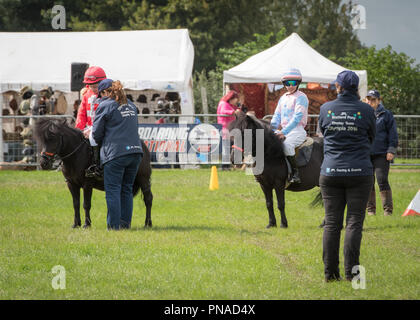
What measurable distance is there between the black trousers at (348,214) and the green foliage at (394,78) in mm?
20689

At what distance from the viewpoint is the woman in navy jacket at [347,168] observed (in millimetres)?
6645

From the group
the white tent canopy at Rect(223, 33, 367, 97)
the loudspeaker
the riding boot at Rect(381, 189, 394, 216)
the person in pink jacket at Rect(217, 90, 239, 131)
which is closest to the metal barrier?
the person in pink jacket at Rect(217, 90, 239, 131)

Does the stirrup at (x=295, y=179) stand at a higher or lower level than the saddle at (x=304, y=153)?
lower

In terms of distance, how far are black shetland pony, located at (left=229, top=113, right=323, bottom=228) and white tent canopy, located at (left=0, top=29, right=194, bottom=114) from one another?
12.1m

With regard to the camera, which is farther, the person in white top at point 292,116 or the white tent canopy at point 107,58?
the white tent canopy at point 107,58

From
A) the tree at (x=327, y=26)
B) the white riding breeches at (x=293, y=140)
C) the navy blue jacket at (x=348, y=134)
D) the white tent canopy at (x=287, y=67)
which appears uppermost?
the tree at (x=327, y=26)

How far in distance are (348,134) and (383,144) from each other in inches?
233

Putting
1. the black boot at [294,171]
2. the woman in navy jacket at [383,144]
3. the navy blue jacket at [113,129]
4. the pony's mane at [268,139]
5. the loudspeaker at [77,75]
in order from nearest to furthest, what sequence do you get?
the navy blue jacket at [113,129] → the pony's mane at [268,139] → the black boot at [294,171] → the woman in navy jacket at [383,144] → the loudspeaker at [77,75]

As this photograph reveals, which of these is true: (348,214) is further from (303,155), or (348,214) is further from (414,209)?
(414,209)

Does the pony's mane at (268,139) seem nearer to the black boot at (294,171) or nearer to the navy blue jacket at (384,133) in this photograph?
the black boot at (294,171)

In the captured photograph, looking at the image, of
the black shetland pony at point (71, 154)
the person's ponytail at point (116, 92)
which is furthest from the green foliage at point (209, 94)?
the person's ponytail at point (116, 92)

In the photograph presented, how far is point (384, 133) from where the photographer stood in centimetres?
1225

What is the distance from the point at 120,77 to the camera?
2333 centimetres

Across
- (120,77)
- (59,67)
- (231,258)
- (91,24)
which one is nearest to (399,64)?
(120,77)
